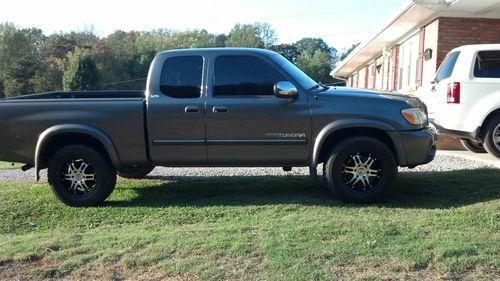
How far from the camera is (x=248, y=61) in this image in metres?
6.93

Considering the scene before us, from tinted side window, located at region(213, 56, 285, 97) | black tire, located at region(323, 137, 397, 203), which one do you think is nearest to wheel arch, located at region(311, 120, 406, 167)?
black tire, located at region(323, 137, 397, 203)

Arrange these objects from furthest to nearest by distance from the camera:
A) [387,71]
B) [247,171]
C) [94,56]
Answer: [94,56]
[387,71]
[247,171]

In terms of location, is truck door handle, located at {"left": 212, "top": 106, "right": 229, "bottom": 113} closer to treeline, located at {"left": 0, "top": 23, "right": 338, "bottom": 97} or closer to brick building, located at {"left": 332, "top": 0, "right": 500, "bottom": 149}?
brick building, located at {"left": 332, "top": 0, "right": 500, "bottom": 149}

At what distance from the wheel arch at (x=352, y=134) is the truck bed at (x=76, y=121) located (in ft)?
7.22

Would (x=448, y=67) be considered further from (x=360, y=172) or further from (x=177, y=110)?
(x=177, y=110)

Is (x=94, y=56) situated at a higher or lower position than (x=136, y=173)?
higher

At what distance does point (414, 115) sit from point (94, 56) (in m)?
81.4

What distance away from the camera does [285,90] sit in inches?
260

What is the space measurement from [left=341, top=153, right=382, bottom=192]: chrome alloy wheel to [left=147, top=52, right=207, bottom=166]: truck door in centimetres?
180

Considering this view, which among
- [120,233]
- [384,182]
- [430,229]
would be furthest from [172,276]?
[384,182]

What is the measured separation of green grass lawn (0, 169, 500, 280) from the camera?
15.5 ft

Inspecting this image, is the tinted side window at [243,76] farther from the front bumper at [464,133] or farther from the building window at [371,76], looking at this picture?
the building window at [371,76]

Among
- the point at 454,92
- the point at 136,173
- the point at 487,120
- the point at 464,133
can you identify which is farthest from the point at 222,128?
the point at 487,120

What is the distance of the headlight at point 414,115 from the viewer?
21.6 feet
